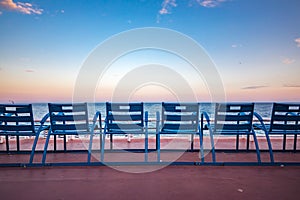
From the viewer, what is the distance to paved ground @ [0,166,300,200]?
182 cm

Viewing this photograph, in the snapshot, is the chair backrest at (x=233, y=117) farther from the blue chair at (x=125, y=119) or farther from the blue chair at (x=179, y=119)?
the blue chair at (x=125, y=119)

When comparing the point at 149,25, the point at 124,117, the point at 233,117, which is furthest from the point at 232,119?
the point at 149,25

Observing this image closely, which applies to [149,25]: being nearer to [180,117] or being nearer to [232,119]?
[180,117]

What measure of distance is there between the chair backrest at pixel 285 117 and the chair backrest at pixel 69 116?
2782 millimetres

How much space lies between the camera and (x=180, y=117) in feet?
9.32

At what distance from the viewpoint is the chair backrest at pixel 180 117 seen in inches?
110

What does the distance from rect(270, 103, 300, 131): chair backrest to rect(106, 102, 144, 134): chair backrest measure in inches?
77.4

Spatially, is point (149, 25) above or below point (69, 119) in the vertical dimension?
above

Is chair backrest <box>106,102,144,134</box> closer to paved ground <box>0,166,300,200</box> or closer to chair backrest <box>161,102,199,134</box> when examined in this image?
chair backrest <box>161,102,199,134</box>

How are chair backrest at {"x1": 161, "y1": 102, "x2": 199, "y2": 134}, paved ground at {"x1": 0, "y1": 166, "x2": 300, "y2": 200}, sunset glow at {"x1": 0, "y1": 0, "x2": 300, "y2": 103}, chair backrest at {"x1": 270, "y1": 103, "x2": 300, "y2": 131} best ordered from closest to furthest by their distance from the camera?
paved ground at {"x1": 0, "y1": 166, "x2": 300, "y2": 200}
chair backrest at {"x1": 270, "y1": 103, "x2": 300, "y2": 131}
chair backrest at {"x1": 161, "y1": 102, "x2": 199, "y2": 134}
sunset glow at {"x1": 0, "y1": 0, "x2": 300, "y2": 103}

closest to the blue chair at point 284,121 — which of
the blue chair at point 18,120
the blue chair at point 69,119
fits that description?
the blue chair at point 69,119

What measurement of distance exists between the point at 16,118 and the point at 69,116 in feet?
2.58

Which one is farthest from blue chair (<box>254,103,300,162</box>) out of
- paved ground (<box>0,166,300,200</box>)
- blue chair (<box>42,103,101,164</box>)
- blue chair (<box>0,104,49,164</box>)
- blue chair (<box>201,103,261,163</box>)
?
blue chair (<box>0,104,49,164</box>)

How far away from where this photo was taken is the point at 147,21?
7863 mm
